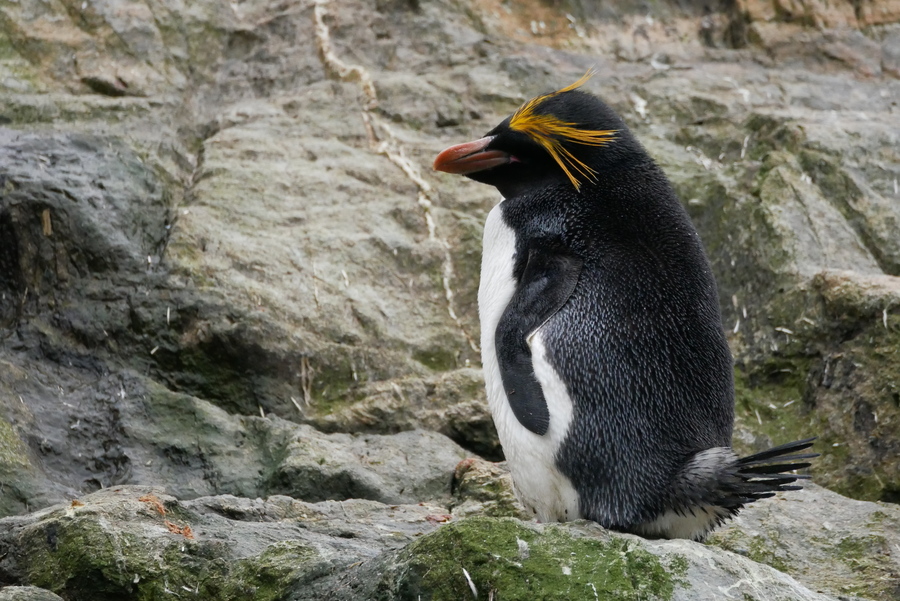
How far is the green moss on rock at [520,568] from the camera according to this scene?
2.38m

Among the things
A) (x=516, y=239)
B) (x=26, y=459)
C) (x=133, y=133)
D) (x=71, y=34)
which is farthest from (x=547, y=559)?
(x=71, y=34)

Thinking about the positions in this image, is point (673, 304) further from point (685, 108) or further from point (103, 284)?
point (685, 108)

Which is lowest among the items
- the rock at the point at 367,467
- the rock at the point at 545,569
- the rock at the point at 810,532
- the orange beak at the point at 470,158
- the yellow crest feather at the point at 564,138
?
the rock at the point at 367,467

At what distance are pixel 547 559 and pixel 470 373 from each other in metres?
2.20

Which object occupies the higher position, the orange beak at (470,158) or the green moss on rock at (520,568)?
the orange beak at (470,158)

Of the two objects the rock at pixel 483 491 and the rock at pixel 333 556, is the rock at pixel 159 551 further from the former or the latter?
the rock at pixel 483 491

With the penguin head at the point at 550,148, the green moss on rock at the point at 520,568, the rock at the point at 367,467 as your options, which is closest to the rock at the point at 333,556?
the green moss on rock at the point at 520,568

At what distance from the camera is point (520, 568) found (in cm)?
240

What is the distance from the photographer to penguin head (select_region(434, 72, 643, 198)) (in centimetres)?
353

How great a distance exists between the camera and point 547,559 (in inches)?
96.0

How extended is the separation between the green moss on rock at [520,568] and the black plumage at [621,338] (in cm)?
46

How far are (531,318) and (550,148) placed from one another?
2.18 feet

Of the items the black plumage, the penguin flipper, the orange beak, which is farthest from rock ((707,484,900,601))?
the orange beak

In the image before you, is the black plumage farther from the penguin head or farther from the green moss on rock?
the green moss on rock
